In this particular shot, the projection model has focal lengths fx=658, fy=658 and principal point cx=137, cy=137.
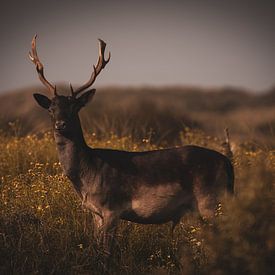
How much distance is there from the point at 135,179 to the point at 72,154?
784 millimetres

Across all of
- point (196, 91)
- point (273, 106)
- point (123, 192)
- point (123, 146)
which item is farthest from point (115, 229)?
point (196, 91)

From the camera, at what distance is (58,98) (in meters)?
7.50

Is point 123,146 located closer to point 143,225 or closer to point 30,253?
point 143,225

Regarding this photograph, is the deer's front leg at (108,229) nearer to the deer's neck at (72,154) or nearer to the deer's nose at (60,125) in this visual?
the deer's neck at (72,154)

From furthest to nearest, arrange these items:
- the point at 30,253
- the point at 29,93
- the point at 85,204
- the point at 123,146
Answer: the point at 29,93 < the point at 123,146 < the point at 85,204 < the point at 30,253

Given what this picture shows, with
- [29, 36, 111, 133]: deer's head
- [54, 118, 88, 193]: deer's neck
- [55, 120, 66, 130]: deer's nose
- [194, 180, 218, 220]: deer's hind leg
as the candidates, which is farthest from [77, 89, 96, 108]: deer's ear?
[194, 180, 218, 220]: deer's hind leg

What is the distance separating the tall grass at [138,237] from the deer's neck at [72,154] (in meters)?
0.51

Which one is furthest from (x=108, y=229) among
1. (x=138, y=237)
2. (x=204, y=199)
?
(x=204, y=199)

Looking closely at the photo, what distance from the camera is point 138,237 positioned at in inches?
301

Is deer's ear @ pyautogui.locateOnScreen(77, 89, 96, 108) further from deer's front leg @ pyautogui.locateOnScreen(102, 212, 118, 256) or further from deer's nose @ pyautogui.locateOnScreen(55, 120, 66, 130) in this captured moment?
deer's front leg @ pyautogui.locateOnScreen(102, 212, 118, 256)

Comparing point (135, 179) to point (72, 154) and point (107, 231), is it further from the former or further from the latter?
point (72, 154)

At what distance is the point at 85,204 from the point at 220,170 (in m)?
1.61

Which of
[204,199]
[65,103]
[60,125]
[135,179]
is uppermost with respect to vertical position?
[65,103]

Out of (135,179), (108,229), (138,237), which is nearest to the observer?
(108,229)
